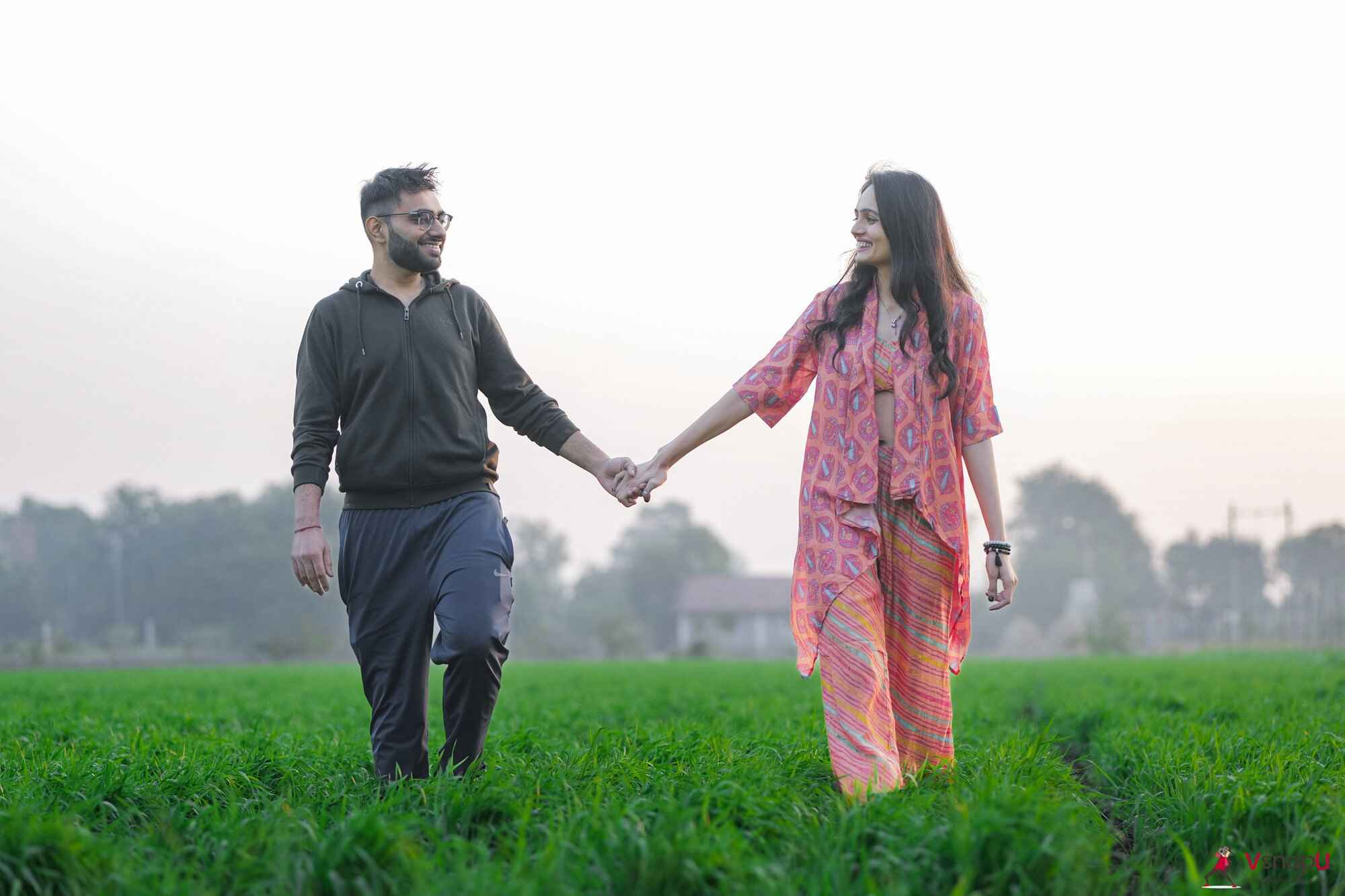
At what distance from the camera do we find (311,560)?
500 cm

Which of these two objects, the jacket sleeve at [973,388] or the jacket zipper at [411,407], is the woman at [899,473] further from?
the jacket zipper at [411,407]

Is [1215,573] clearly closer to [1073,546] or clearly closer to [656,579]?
[1073,546]

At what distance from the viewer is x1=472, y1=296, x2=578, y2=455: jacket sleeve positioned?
18.6 feet

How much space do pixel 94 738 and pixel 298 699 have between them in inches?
242

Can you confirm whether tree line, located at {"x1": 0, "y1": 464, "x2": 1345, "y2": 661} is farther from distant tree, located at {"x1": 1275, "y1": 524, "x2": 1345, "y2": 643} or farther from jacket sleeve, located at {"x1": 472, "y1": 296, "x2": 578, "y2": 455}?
jacket sleeve, located at {"x1": 472, "y1": 296, "x2": 578, "y2": 455}

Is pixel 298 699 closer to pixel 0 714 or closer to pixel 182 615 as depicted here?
pixel 0 714

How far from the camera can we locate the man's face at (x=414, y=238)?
537 centimetres

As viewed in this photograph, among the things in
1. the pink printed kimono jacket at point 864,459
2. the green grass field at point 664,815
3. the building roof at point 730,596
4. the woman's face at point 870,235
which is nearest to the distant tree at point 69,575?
the building roof at point 730,596

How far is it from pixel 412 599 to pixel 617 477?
3.95 ft

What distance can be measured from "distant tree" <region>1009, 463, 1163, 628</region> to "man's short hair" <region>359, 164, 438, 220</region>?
336 feet

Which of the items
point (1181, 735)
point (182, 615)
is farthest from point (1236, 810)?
point (182, 615)

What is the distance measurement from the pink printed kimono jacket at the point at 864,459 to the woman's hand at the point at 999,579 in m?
0.09

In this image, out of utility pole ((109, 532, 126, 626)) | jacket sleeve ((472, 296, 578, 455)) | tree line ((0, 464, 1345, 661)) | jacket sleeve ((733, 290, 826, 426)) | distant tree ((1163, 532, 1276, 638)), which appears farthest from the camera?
distant tree ((1163, 532, 1276, 638))

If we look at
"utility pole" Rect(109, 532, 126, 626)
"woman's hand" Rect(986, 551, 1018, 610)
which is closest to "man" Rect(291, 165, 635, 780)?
"woman's hand" Rect(986, 551, 1018, 610)
